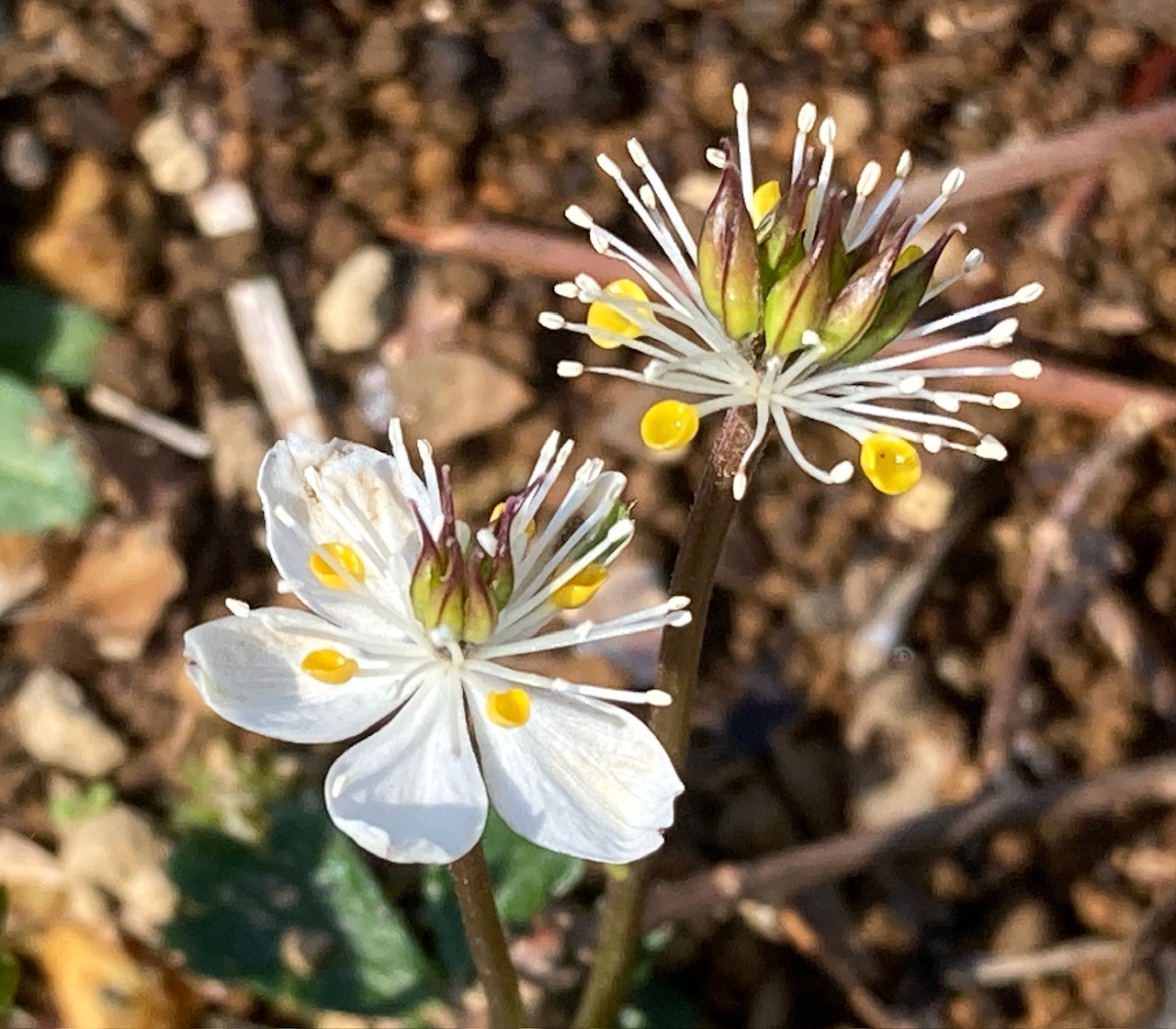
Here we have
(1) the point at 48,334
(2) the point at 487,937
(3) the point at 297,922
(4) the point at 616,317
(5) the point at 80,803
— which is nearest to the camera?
(4) the point at 616,317

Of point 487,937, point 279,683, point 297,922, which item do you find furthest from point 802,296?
point 297,922

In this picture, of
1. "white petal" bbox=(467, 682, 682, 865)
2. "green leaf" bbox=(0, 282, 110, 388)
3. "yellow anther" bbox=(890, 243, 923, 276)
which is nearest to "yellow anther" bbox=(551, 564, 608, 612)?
"white petal" bbox=(467, 682, 682, 865)

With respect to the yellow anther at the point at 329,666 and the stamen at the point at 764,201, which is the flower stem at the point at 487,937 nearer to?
the yellow anther at the point at 329,666

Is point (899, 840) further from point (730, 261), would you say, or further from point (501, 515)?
point (730, 261)

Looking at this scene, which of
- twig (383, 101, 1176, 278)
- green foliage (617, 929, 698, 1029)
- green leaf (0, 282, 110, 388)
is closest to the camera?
green foliage (617, 929, 698, 1029)

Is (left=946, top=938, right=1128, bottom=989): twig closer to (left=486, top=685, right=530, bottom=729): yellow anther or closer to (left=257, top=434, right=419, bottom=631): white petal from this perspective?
(left=486, top=685, right=530, bottom=729): yellow anther

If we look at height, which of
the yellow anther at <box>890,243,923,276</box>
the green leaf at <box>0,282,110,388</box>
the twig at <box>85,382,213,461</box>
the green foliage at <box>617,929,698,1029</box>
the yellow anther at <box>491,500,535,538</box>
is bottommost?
the green foliage at <box>617,929,698,1029</box>
